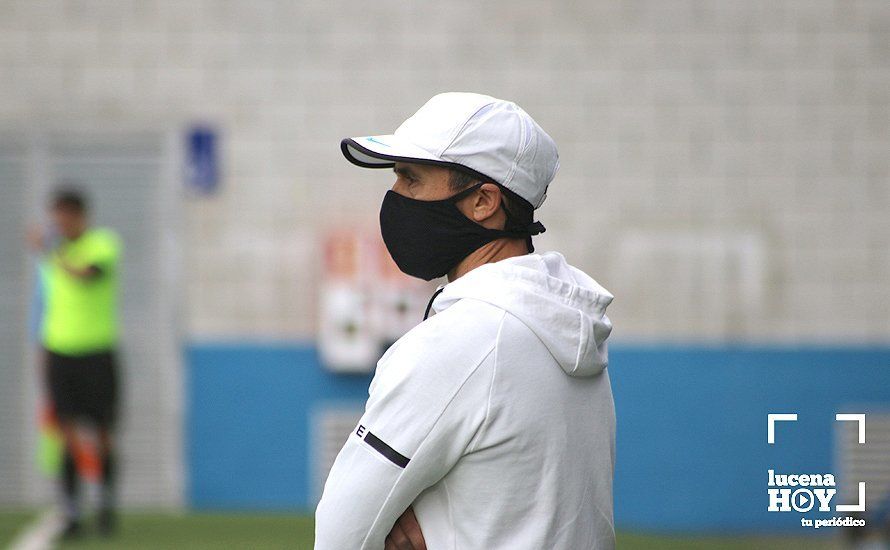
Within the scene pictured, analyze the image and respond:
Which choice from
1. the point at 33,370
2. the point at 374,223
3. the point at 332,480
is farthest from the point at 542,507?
the point at 33,370

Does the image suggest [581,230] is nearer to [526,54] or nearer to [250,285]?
[526,54]

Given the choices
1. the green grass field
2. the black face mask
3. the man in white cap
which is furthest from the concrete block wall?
the man in white cap

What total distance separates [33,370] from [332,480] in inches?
298

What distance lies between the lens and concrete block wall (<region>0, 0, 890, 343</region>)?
8.95 m

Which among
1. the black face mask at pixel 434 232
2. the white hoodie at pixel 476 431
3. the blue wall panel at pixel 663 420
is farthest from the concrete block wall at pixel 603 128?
the white hoodie at pixel 476 431

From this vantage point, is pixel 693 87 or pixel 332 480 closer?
pixel 332 480

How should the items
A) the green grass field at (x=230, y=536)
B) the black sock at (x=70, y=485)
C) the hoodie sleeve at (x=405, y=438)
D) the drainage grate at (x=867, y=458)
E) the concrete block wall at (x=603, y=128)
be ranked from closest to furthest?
the hoodie sleeve at (x=405, y=438)
the green grass field at (x=230, y=536)
the black sock at (x=70, y=485)
the drainage grate at (x=867, y=458)
the concrete block wall at (x=603, y=128)

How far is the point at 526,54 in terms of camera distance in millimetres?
9062

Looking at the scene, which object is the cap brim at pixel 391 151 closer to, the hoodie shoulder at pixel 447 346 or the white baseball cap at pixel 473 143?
the white baseball cap at pixel 473 143

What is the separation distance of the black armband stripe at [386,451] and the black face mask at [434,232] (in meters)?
0.37

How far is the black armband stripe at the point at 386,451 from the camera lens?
2.05 meters
